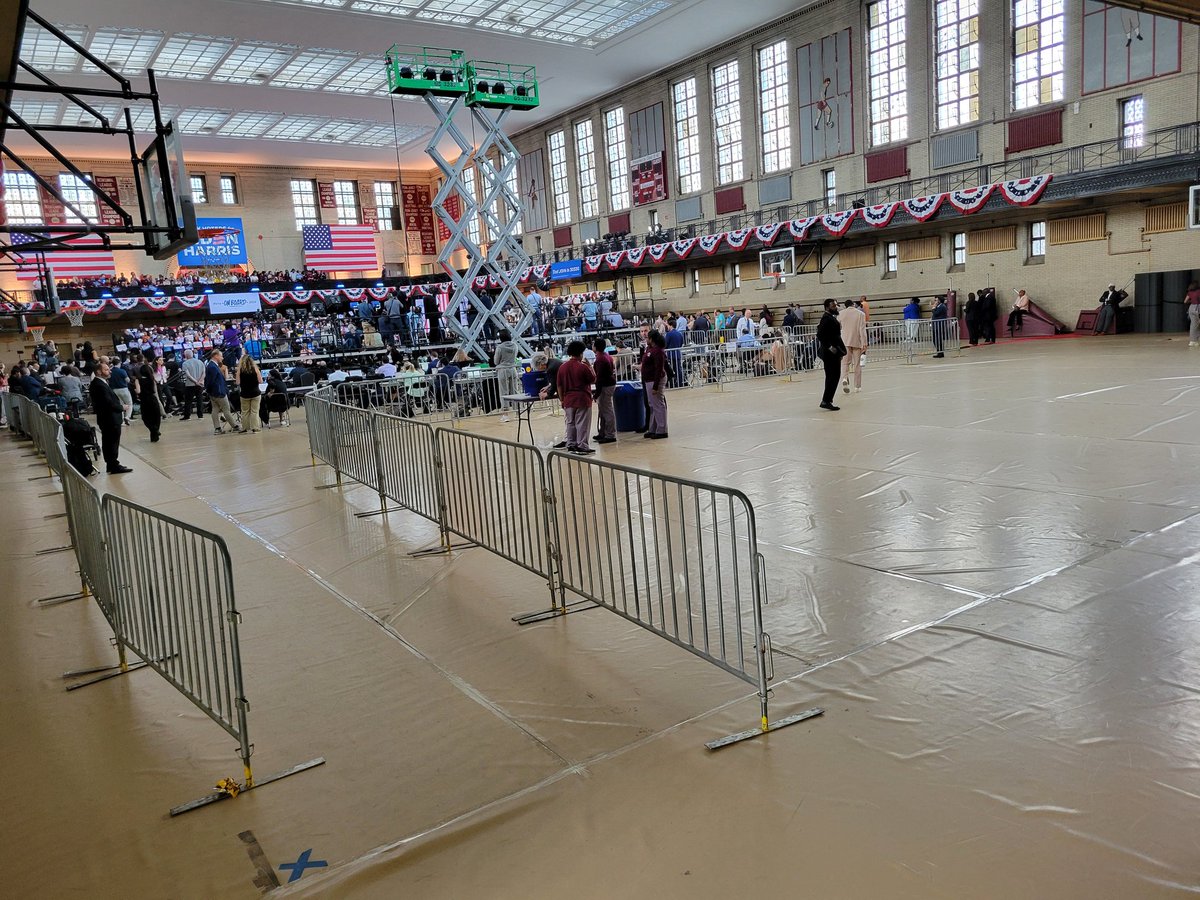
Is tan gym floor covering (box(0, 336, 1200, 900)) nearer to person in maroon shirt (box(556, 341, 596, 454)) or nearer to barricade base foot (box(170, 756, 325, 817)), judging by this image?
barricade base foot (box(170, 756, 325, 817))

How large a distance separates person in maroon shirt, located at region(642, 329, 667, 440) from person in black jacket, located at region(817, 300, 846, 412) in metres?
2.82

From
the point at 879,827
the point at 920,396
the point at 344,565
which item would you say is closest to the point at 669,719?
the point at 879,827

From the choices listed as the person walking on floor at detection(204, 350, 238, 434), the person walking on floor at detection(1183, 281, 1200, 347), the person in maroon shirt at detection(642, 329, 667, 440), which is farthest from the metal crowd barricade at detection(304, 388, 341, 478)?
the person walking on floor at detection(1183, 281, 1200, 347)

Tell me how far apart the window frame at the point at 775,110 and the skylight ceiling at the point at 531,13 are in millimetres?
5901

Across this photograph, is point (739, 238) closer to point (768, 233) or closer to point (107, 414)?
point (768, 233)

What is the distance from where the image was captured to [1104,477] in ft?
25.3

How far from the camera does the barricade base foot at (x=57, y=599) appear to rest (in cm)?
650

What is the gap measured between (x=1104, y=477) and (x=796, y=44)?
31.6 meters

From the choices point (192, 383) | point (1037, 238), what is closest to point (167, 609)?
point (192, 383)

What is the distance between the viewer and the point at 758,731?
3.65 metres

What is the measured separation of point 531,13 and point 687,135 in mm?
11056

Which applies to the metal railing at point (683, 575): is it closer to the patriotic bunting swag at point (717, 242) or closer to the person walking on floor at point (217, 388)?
the person walking on floor at point (217, 388)

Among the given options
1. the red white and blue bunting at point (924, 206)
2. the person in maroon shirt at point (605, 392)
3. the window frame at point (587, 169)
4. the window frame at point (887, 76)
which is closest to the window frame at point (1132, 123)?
the red white and blue bunting at point (924, 206)

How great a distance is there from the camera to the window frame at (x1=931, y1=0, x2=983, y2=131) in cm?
2838
